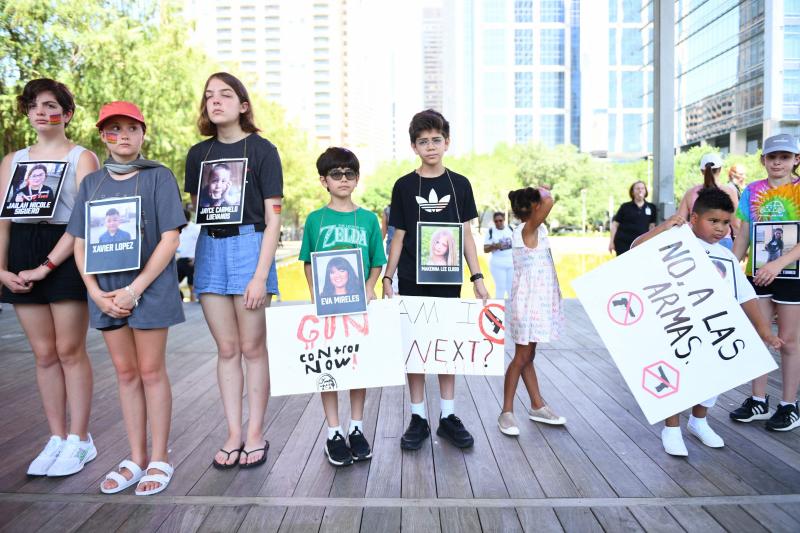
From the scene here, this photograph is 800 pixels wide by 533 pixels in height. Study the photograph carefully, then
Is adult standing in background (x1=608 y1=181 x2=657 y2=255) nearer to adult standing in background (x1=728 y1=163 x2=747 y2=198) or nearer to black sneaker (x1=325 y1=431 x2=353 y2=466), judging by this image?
adult standing in background (x1=728 y1=163 x2=747 y2=198)

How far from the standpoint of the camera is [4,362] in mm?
5594

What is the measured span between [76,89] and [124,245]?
1192 cm

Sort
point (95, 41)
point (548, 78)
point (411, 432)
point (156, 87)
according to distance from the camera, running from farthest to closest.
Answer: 1. point (548, 78)
2. point (156, 87)
3. point (95, 41)
4. point (411, 432)

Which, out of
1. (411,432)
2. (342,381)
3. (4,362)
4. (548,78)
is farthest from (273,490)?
(548,78)

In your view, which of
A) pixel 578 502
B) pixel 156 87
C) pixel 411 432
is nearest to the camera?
pixel 578 502

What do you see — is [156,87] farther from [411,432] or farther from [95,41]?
[411,432]

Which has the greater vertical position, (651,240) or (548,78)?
(548,78)

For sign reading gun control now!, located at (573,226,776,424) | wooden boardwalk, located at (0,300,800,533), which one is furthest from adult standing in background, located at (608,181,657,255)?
sign reading gun control now!, located at (573,226,776,424)

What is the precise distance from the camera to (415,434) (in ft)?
10.9

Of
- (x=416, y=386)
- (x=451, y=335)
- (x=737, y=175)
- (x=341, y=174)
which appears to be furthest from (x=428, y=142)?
(x=737, y=175)

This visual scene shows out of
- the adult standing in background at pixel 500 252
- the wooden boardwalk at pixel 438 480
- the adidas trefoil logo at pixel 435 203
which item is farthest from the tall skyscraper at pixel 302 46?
the adidas trefoil logo at pixel 435 203

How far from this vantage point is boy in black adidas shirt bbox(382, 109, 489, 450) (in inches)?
130

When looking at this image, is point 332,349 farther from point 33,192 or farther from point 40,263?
point 33,192

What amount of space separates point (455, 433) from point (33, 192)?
2345mm
